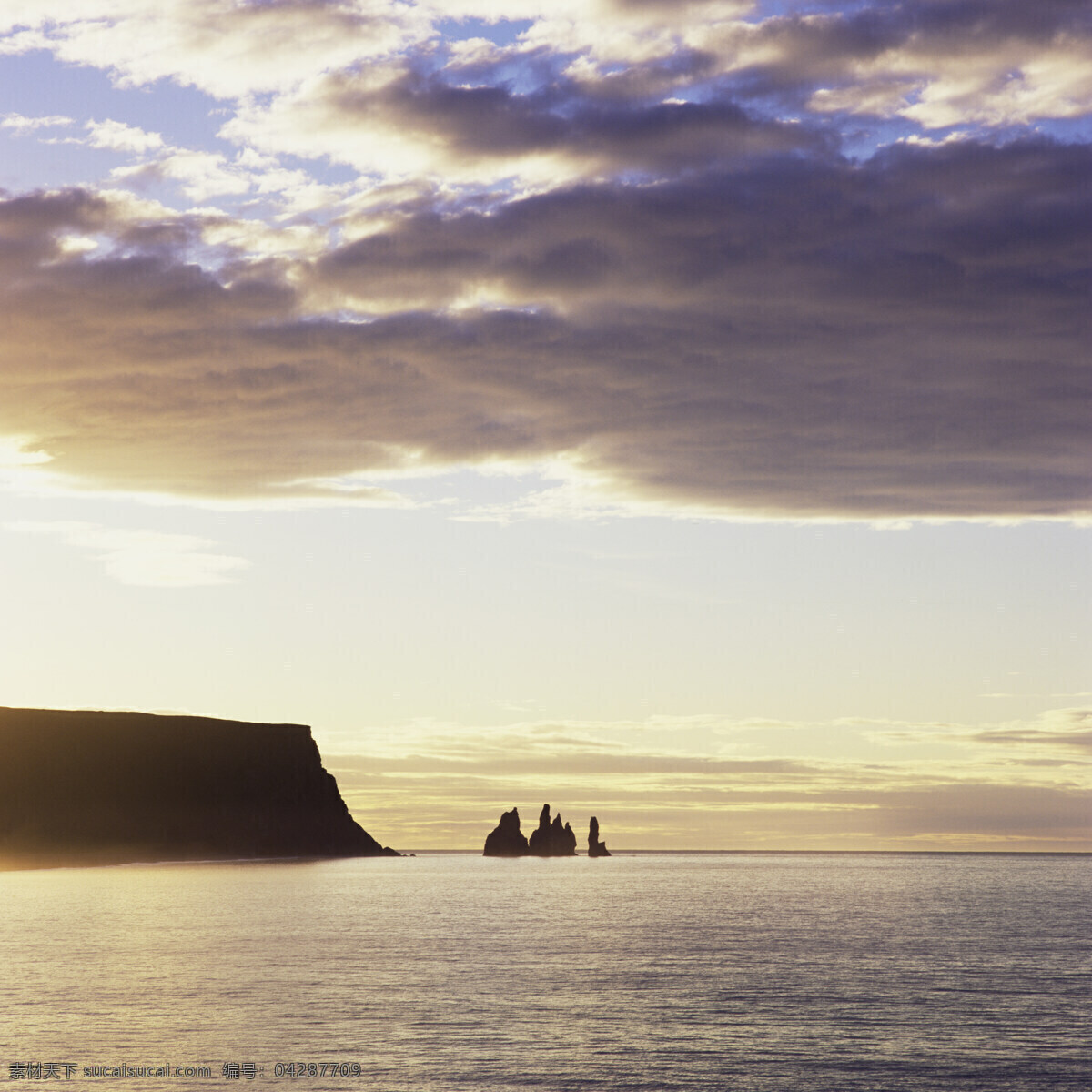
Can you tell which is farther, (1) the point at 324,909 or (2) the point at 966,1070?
(1) the point at 324,909

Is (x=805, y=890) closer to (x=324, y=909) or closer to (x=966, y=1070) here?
(x=324, y=909)

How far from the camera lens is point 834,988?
70562mm

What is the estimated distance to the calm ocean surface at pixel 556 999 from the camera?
48.7m

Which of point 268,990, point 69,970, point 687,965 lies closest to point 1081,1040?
point 687,965

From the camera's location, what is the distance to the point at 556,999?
6581 cm

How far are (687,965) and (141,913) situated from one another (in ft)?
213

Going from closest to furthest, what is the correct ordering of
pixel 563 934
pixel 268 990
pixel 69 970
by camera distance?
pixel 268 990
pixel 69 970
pixel 563 934

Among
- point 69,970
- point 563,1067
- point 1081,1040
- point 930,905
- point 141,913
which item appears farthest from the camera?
point 930,905

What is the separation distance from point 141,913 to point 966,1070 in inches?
3720

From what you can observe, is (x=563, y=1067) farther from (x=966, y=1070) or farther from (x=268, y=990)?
(x=268, y=990)

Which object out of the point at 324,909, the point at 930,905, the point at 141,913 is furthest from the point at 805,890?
the point at 141,913

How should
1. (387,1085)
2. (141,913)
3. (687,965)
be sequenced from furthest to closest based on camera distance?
(141,913)
(687,965)
(387,1085)

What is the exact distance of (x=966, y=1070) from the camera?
49.1m

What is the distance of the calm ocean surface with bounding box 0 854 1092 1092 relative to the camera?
48656 millimetres
